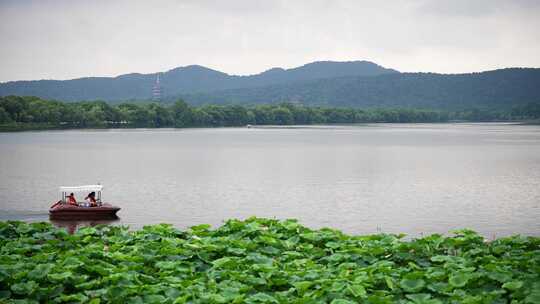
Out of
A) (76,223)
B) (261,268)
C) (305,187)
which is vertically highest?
(261,268)

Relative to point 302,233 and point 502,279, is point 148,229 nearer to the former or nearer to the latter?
point 302,233

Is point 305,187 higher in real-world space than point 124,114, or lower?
lower

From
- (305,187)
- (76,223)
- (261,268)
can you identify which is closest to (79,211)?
(76,223)

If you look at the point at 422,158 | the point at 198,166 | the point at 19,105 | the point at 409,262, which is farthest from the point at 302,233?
the point at 19,105

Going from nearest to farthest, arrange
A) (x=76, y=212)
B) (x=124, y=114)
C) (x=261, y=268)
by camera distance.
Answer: (x=261, y=268) → (x=76, y=212) → (x=124, y=114)

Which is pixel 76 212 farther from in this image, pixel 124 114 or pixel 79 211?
pixel 124 114

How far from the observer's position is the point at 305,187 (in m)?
41.1

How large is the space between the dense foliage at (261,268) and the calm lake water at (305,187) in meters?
11.8

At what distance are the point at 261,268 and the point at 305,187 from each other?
99.7 ft

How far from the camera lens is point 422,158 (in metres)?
64.9

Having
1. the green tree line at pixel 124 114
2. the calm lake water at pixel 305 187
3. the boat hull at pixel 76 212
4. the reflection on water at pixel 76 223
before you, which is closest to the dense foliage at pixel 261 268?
the reflection on water at pixel 76 223

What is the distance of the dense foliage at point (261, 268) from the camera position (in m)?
9.64

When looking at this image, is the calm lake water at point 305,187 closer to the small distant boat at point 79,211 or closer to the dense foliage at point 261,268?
the small distant boat at point 79,211

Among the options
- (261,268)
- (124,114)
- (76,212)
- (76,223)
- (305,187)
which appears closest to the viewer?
(261,268)
